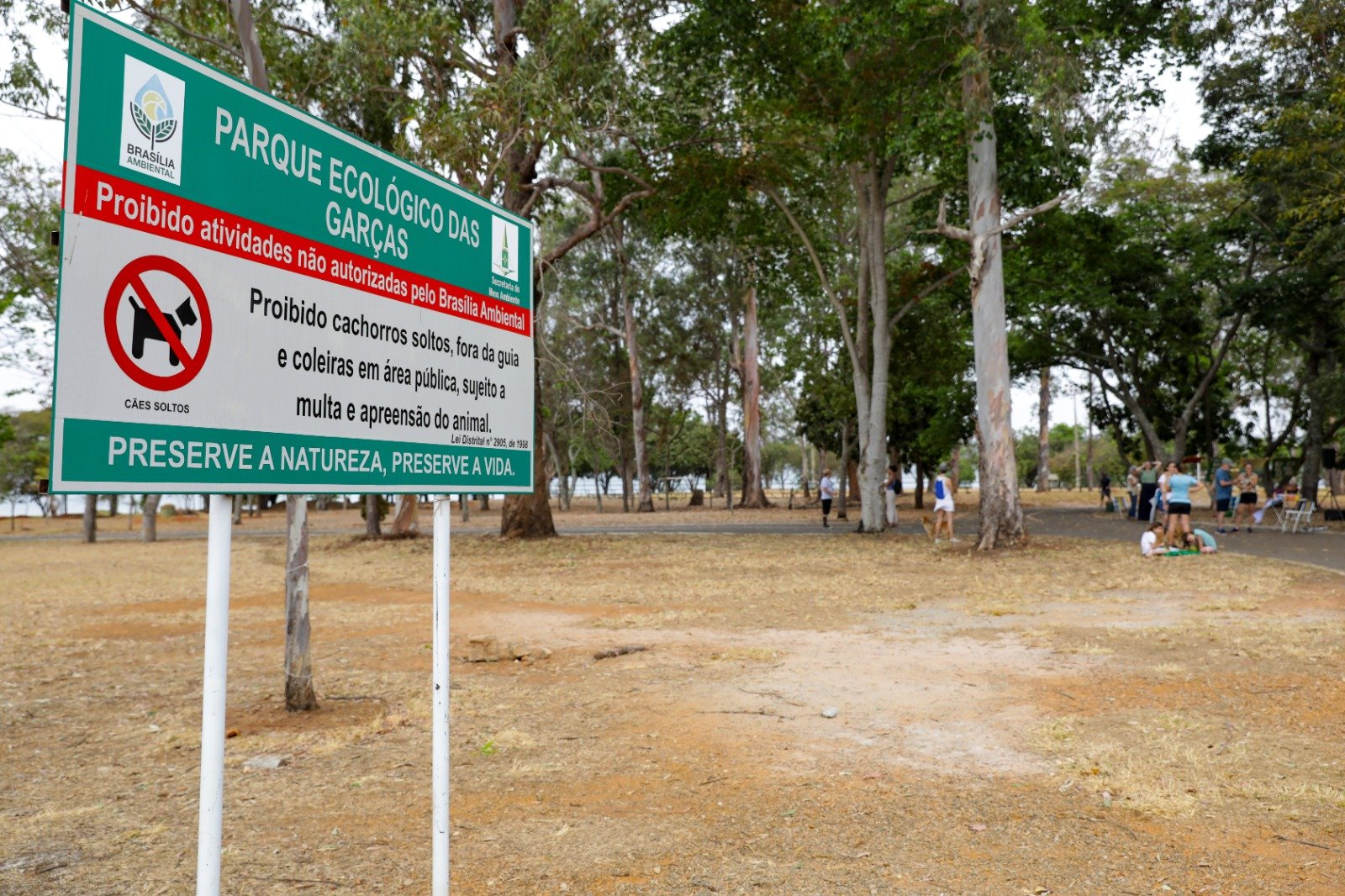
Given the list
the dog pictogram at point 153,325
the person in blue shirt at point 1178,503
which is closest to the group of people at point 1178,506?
the person in blue shirt at point 1178,503

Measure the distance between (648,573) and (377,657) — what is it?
24.1ft

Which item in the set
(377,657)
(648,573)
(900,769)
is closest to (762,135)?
(648,573)

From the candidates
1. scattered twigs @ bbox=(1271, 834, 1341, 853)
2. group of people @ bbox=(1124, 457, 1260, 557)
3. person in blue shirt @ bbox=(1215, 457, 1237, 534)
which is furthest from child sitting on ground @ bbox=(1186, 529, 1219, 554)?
scattered twigs @ bbox=(1271, 834, 1341, 853)

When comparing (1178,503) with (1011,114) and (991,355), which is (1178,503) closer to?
(991,355)

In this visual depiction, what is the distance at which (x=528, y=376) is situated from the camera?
365cm

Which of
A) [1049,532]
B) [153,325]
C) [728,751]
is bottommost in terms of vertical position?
[728,751]

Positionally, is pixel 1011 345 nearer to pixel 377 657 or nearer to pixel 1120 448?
pixel 1120 448

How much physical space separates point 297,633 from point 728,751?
120 inches

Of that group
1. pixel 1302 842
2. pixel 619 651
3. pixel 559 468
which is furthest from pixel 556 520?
pixel 1302 842

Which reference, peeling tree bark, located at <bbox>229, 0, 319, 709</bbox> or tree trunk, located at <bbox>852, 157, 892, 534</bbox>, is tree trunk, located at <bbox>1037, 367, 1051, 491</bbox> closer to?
tree trunk, located at <bbox>852, 157, 892, 534</bbox>

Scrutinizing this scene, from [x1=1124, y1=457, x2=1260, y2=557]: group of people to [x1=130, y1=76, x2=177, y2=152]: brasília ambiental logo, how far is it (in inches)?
648

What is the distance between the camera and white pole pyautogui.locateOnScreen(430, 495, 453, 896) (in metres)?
3.05

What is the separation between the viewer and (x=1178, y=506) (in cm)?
1670

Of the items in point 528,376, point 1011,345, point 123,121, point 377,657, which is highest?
point 1011,345
